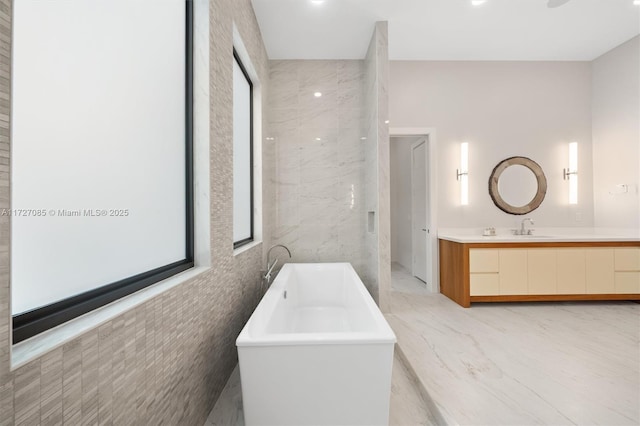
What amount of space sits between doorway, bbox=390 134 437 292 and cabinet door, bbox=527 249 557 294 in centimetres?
100

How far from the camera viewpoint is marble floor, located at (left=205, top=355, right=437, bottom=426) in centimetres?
140

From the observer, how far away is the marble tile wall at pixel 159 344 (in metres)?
0.52

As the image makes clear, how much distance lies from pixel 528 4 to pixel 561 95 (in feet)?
5.20

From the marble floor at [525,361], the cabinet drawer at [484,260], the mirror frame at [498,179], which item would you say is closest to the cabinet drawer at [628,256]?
the marble floor at [525,361]

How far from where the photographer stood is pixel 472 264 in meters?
2.95

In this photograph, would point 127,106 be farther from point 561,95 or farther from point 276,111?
point 561,95

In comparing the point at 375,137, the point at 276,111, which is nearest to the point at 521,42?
the point at 375,137

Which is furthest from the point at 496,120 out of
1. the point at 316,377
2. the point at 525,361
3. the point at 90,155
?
the point at 90,155

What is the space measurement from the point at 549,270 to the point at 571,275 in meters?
0.25

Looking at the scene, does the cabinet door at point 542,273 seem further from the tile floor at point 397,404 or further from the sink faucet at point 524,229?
the tile floor at point 397,404

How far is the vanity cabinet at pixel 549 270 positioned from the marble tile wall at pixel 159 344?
2460 millimetres

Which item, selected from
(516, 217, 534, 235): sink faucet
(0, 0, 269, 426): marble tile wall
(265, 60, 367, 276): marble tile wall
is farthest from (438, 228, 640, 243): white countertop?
(0, 0, 269, 426): marble tile wall

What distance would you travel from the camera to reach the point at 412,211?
14.1 feet

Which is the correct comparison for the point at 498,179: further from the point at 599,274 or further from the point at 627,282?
the point at 627,282
